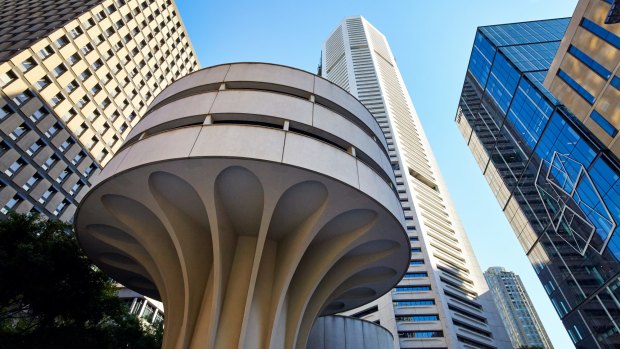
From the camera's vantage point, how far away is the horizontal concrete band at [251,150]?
9.70m

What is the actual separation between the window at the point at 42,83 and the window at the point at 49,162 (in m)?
6.36

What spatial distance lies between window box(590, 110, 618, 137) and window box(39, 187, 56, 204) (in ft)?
156

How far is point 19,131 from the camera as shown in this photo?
28.9 metres

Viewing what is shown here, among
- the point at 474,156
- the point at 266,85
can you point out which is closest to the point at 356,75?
the point at 474,156

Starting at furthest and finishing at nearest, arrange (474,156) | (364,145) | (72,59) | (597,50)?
(474,156) → (72,59) → (597,50) → (364,145)

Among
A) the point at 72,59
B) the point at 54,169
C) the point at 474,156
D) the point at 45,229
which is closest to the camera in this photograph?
the point at 45,229

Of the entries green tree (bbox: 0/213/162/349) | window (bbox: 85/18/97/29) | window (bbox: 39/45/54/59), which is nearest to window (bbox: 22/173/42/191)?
window (bbox: 39/45/54/59)

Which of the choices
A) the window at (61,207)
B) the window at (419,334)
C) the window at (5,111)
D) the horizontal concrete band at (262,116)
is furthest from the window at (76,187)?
the window at (419,334)

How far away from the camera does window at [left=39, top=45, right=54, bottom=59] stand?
3136 centimetres

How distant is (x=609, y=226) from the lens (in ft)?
92.2

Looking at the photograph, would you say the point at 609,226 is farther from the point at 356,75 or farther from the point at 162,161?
the point at 356,75

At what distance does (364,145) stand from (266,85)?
14.8 feet

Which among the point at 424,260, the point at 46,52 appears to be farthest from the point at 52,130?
the point at 424,260

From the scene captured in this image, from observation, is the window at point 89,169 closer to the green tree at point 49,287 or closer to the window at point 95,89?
the window at point 95,89
